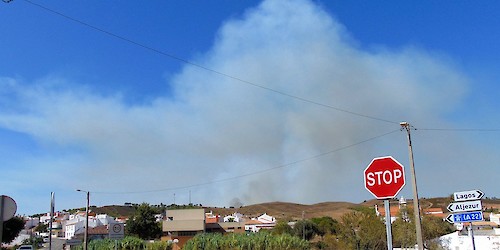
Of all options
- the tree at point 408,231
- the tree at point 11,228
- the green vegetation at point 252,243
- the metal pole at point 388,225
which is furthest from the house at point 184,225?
the metal pole at point 388,225

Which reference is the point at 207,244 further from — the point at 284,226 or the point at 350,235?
the point at 284,226

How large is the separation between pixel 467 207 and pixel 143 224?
78.0 metres

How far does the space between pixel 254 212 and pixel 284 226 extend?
10337 centimetres

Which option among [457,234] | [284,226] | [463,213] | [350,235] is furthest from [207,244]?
[284,226]

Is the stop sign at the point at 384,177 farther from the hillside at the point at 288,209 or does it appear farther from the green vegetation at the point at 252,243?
the hillside at the point at 288,209

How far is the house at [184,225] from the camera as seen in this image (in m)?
75.0

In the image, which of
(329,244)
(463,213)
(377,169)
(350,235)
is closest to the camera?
(377,169)

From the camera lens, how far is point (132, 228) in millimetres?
83750

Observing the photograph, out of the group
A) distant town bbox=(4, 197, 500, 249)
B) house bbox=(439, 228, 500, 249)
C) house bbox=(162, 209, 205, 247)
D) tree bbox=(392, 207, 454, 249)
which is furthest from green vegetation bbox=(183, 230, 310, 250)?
house bbox=(162, 209, 205, 247)

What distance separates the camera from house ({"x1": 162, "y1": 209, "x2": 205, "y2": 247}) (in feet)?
246

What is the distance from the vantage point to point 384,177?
6211mm

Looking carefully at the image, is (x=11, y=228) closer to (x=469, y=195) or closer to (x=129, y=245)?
(x=129, y=245)

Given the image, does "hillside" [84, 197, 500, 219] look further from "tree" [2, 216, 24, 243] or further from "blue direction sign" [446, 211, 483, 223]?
"blue direction sign" [446, 211, 483, 223]

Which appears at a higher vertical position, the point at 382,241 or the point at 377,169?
the point at 377,169
